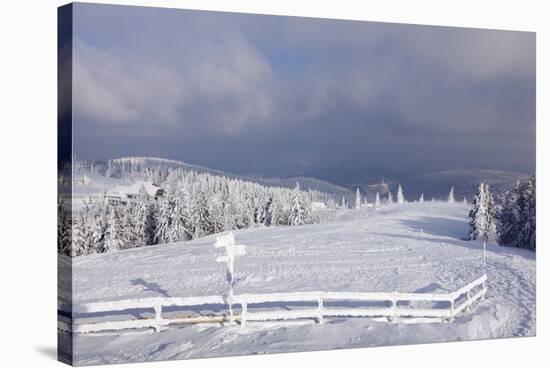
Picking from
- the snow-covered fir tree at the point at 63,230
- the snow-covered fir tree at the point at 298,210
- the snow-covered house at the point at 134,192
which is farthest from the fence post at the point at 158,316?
the snow-covered fir tree at the point at 298,210

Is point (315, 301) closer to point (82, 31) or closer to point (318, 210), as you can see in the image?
point (318, 210)

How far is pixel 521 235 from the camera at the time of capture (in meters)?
18.6

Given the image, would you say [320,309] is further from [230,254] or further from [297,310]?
[230,254]

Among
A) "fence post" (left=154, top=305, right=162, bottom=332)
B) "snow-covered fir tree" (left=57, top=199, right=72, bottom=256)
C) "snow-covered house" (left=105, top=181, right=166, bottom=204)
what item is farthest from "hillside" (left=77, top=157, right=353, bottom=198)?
"fence post" (left=154, top=305, right=162, bottom=332)

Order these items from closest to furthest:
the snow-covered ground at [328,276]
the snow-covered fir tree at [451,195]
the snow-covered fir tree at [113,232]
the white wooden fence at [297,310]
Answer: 1. the white wooden fence at [297,310]
2. the snow-covered ground at [328,276]
3. the snow-covered fir tree at [113,232]
4. the snow-covered fir tree at [451,195]

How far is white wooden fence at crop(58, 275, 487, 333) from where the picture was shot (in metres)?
15.1

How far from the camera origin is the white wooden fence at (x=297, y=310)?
1506cm

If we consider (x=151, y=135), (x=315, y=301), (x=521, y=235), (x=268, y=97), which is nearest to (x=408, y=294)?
(x=315, y=301)

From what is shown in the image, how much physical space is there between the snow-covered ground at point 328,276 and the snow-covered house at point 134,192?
89cm

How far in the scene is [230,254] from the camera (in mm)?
16047

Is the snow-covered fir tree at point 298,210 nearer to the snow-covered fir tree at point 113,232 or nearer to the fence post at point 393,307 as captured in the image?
the fence post at point 393,307

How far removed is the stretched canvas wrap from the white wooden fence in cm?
4

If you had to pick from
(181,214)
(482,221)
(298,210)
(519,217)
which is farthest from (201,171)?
(519,217)

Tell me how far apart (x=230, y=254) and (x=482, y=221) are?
5.39 m
